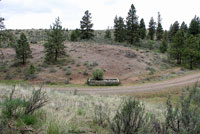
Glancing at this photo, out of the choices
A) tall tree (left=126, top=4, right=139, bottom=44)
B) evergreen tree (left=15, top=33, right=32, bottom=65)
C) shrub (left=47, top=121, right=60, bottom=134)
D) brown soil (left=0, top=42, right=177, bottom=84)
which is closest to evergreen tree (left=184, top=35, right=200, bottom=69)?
brown soil (left=0, top=42, right=177, bottom=84)

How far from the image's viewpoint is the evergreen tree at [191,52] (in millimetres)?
30455

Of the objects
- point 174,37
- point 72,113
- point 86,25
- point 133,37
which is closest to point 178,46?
point 174,37

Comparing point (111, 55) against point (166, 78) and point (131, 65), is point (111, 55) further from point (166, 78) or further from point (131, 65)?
point (166, 78)

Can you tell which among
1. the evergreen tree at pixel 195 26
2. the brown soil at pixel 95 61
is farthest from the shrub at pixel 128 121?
the evergreen tree at pixel 195 26

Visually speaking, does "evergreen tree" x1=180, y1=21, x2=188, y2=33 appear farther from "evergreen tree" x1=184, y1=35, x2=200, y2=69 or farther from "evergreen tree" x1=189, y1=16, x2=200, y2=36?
"evergreen tree" x1=184, y1=35, x2=200, y2=69

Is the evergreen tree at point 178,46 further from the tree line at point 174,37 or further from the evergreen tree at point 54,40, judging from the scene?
the evergreen tree at point 54,40

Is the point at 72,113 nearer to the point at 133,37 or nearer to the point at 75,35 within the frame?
the point at 75,35

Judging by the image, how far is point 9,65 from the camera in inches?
1067

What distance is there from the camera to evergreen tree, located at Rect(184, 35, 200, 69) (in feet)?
99.9

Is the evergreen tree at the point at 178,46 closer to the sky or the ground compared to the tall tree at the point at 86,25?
closer to the ground

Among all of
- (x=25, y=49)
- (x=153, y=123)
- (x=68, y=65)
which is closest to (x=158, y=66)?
(x=68, y=65)

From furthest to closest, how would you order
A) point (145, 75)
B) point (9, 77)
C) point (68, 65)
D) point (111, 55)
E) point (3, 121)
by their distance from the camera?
point (111, 55), point (68, 65), point (145, 75), point (9, 77), point (3, 121)

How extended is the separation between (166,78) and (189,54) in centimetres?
1112

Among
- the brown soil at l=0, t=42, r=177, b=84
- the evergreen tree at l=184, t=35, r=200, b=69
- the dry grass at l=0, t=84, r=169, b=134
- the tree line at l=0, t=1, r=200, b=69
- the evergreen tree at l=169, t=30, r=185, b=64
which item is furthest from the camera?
the evergreen tree at l=169, t=30, r=185, b=64
